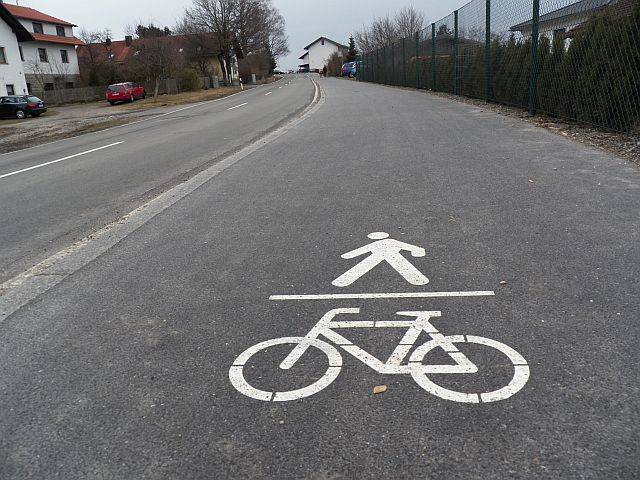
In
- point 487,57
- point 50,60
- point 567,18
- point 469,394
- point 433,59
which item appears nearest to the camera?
point 469,394

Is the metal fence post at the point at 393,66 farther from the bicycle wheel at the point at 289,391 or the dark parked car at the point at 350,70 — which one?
the dark parked car at the point at 350,70

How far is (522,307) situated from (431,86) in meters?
22.1

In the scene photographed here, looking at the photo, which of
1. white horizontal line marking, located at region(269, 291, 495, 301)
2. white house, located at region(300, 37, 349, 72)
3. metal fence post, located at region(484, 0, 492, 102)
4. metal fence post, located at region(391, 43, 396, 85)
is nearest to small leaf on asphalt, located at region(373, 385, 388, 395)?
white horizontal line marking, located at region(269, 291, 495, 301)

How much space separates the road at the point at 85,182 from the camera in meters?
6.03

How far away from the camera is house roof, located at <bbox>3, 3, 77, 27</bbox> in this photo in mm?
55975

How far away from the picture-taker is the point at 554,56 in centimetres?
1144

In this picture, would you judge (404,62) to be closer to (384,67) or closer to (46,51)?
(384,67)

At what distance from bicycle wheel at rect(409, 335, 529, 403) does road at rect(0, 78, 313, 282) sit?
373 centimetres

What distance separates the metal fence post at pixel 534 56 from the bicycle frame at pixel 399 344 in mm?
10460

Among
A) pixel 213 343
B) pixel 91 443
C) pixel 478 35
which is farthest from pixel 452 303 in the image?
pixel 478 35

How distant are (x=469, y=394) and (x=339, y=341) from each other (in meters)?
0.86

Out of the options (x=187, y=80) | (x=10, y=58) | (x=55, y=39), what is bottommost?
(x=187, y=80)

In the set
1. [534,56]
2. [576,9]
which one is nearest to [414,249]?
[576,9]

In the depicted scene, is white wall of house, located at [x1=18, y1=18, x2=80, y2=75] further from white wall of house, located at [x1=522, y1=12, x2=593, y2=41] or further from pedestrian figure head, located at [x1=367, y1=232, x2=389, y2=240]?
pedestrian figure head, located at [x1=367, y1=232, x2=389, y2=240]
